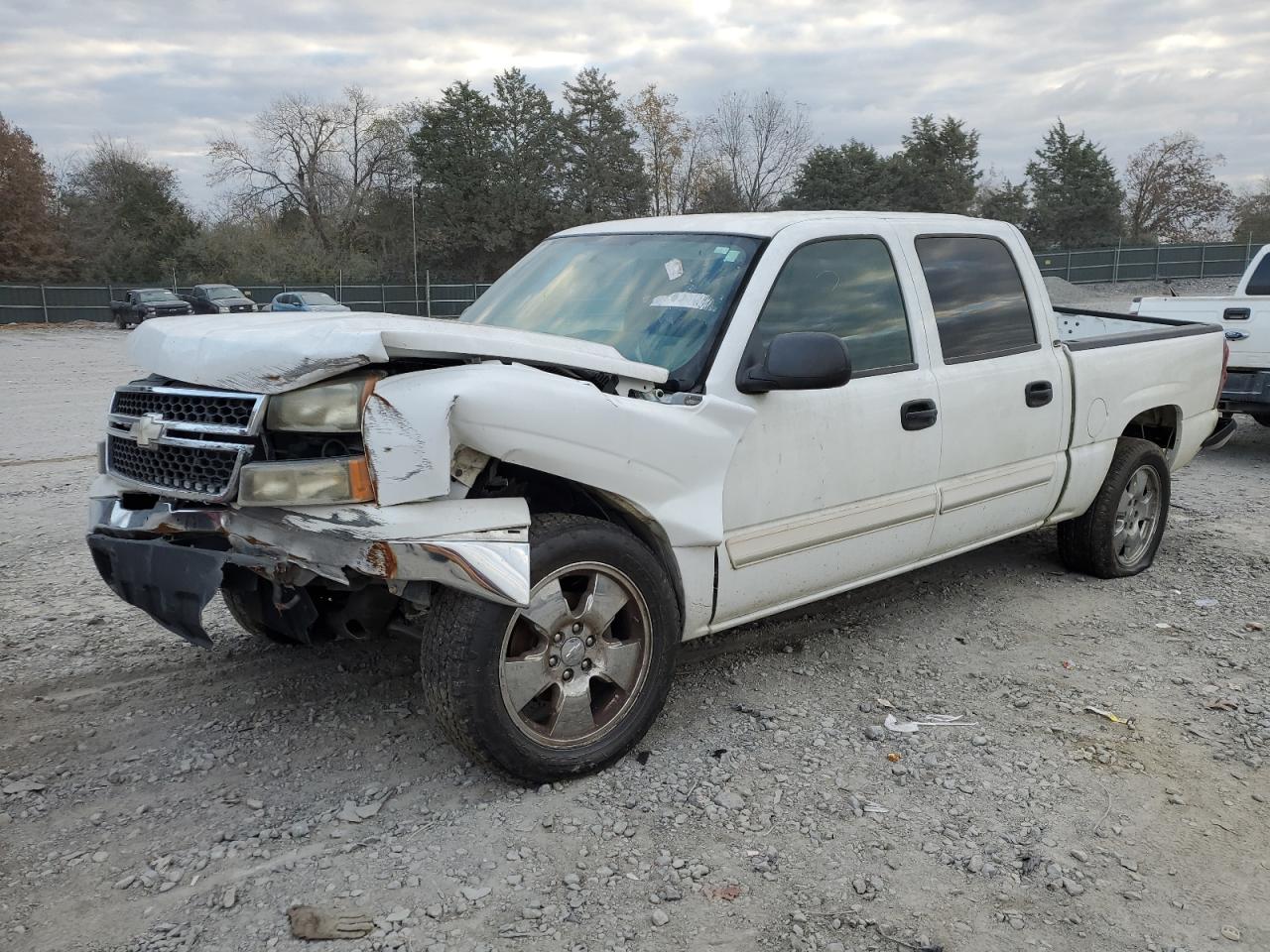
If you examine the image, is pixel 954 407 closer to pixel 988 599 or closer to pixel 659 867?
pixel 988 599

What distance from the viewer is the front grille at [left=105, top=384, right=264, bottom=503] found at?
2844 mm

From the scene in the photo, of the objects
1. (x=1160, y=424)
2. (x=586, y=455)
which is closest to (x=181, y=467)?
(x=586, y=455)

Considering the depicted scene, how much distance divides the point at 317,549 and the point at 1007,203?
54.0 m

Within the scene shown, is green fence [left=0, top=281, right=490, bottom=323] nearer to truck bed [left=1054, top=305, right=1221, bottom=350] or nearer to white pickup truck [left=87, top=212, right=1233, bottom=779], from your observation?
truck bed [left=1054, top=305, right=1221, bottom=350]

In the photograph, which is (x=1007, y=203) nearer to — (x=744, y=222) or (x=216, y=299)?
(x=216, y=299)

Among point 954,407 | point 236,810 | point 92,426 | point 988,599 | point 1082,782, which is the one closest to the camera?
point 236,810

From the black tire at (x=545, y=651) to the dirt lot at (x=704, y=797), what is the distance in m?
0.14

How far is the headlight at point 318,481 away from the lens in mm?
2775

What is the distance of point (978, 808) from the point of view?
3172mm

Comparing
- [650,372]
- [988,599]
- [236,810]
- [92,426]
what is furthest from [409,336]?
[92,426]

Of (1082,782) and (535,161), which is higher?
(535,161)

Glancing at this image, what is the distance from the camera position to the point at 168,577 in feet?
9.89

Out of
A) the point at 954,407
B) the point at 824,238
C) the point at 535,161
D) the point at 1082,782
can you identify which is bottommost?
the point at 1082,782

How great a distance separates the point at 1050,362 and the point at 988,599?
1285 mm
